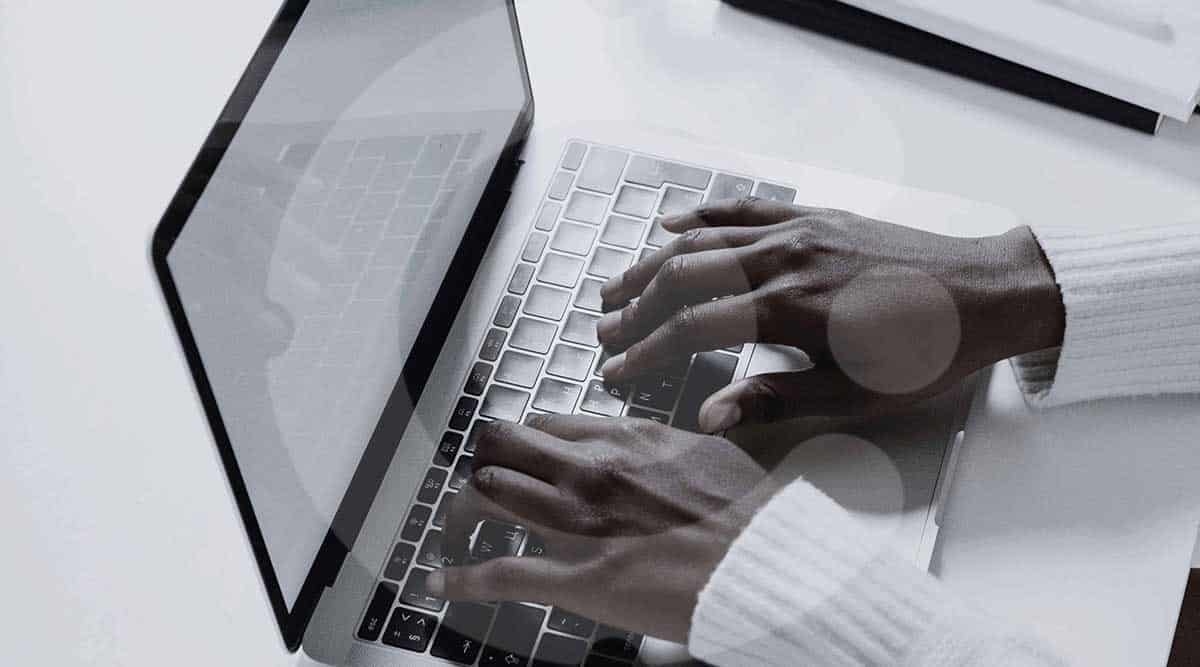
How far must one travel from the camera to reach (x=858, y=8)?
2.52ft

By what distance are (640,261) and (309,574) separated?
234 millimetres

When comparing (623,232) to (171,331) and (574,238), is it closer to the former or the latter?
(574,238)

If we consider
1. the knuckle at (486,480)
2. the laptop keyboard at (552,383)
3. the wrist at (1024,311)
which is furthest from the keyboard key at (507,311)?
the wrist at (1024,311)

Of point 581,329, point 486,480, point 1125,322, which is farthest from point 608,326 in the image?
point 1125,322

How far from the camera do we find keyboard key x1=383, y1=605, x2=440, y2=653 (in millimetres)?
561

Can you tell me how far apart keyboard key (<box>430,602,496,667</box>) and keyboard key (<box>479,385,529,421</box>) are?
10cm

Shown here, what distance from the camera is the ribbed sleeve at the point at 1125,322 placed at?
607 mm

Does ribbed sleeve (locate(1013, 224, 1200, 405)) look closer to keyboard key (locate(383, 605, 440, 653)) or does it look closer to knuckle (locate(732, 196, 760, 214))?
knuckle (locate(732, 196, 760, 214))

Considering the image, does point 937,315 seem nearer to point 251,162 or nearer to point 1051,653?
point 1051,653

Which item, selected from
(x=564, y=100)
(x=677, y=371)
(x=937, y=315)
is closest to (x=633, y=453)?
(x=677, y=371)

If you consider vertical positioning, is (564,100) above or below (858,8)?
below

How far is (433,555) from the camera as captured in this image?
1.92 feet

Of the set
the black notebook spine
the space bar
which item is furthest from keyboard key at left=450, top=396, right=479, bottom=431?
the black notebook spine

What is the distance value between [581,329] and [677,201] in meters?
0.10
